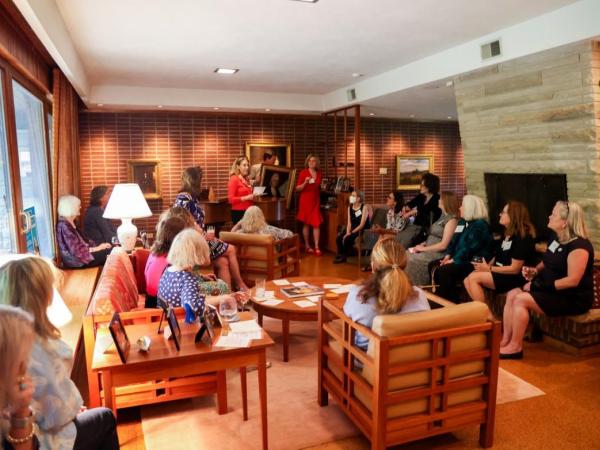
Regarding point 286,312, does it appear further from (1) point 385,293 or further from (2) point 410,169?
(2) point 410,169

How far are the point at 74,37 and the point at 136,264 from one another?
2379mm

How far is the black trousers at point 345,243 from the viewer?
7419 millimetres

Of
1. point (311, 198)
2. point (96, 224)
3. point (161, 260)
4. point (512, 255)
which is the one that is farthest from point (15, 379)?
point (311, 198)

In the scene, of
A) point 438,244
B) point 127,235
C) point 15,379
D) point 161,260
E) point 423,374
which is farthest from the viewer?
point 438,244

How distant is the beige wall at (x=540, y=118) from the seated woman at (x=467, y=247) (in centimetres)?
70

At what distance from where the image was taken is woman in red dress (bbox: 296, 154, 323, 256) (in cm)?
837

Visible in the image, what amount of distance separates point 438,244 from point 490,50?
7.02 feet

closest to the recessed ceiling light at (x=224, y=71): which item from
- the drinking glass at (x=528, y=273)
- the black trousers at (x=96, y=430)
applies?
the drinking glass at (x=528, y=273)

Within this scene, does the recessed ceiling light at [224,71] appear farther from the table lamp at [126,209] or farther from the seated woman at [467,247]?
the seated woman at [467,247]

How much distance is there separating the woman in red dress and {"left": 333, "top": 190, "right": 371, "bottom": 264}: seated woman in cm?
78

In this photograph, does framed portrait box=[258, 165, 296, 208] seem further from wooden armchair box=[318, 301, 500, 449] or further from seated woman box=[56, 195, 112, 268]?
wooden armchair box=[318, 301, 500, 449]

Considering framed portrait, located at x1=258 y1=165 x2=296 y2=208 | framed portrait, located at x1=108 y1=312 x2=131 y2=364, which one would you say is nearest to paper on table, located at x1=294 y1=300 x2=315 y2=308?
framed portrait, located at x1=108 y1=312 x2=131 y2=364

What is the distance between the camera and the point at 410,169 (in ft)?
34.0

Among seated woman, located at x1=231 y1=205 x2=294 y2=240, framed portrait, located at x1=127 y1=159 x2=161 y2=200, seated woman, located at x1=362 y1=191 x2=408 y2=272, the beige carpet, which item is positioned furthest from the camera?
framed portrait, located at x1=127 y1=159 x2=161 y2=200
